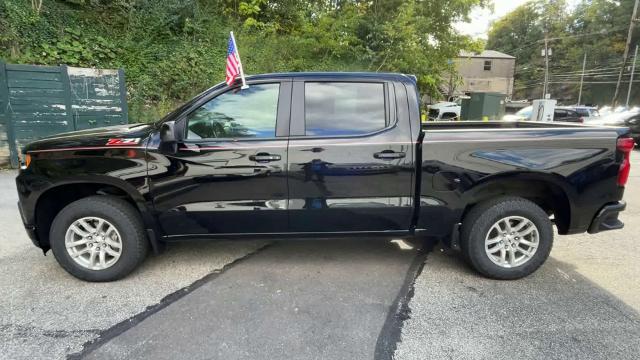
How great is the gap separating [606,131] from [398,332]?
2.61 meters

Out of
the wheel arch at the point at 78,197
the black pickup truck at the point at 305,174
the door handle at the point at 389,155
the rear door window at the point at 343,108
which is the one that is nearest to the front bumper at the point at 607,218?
the black pickup truck at the point at 305,174

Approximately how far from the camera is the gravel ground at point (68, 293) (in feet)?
8.89

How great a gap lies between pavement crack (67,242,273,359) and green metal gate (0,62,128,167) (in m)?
6.90

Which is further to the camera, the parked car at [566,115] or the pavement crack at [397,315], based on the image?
the parked car at [566,115]

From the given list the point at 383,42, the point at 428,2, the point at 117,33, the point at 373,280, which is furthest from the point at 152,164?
the point at 428,2

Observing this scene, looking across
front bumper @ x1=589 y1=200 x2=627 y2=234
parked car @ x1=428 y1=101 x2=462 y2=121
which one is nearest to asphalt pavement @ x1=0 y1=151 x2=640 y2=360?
front bumper @ x1=589 y1=200 x2=627 y2=234

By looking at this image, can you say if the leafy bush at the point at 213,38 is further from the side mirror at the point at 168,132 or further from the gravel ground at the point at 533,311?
the gravel ground at the point at 533,311

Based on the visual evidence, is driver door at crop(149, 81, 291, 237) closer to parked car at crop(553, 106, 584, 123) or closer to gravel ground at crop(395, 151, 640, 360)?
gravel ground at crop(395, 151, 640, 360)

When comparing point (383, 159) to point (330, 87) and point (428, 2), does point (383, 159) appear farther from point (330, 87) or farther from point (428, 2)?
point (428, 2)

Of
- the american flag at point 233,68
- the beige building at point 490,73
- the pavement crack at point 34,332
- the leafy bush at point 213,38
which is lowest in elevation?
the pavement crack at point 34,332

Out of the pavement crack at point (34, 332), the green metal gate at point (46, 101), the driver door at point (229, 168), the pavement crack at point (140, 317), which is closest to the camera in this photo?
the pavement crack at point (140, 317)

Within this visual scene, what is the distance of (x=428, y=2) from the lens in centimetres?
1404

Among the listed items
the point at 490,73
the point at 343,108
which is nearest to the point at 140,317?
the point at 343,108

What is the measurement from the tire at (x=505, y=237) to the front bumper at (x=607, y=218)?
46cm
